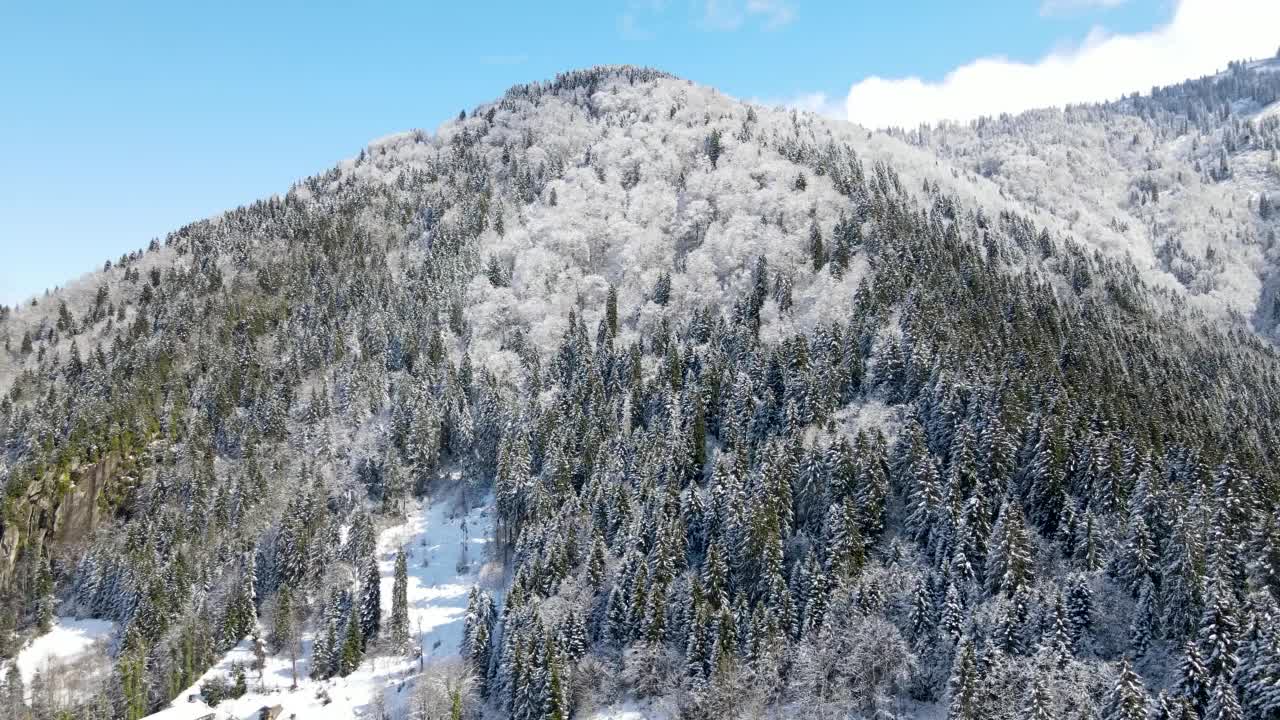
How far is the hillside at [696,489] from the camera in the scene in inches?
3086

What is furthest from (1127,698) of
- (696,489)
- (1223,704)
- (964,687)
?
(696,489)

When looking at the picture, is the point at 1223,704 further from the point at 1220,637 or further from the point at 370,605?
the point at 370,605

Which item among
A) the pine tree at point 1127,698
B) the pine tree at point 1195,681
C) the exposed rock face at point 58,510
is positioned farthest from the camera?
the exposed rock face at point 58,510

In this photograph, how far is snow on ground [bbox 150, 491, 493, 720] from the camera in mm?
100188

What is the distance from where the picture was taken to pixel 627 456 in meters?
128

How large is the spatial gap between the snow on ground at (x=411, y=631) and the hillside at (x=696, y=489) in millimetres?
815

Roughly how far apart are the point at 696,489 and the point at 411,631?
44.5 meters

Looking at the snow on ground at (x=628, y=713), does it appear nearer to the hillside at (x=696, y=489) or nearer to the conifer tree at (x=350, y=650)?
the hillside at (x=696, y=489)

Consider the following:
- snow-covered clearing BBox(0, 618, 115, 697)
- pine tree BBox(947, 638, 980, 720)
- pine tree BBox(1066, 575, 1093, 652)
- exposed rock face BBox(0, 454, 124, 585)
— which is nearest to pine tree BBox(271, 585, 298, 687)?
snow-covered clearing BBox(0, 618, 115, 697)

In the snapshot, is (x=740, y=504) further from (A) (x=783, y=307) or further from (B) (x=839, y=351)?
(A) (x=783, y=307)

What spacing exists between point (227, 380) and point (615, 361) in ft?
268

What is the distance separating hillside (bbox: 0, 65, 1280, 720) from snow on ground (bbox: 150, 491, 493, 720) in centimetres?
82

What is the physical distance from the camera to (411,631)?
378 ft

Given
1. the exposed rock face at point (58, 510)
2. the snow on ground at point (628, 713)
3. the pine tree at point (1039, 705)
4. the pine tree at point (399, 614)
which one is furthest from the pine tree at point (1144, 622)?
the exposed rock face at point (58, 510)
